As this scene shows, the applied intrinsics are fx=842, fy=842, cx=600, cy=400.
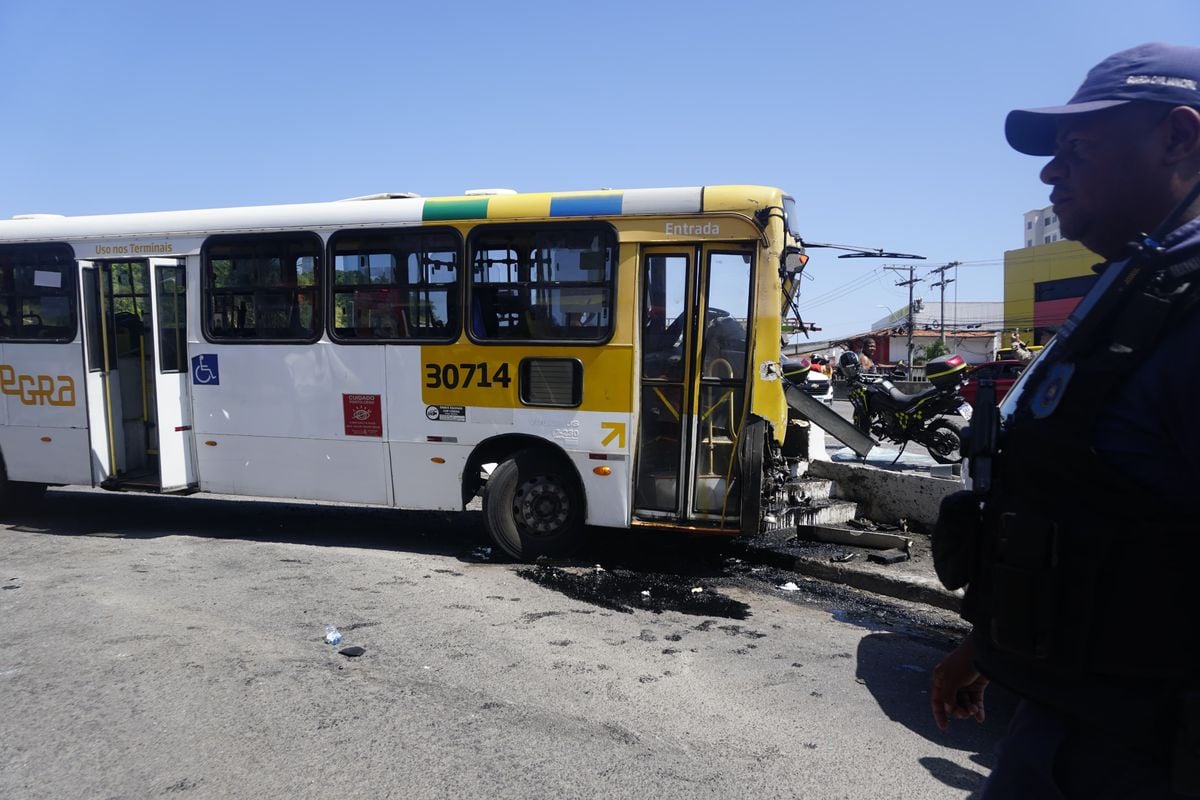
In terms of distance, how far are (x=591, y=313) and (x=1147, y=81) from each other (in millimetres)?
5576

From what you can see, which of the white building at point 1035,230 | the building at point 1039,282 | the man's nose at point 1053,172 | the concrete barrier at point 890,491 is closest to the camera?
the man's nose at point 1053,172

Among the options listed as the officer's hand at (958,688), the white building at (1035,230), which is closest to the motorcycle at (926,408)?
the officer's hand at (958,688)

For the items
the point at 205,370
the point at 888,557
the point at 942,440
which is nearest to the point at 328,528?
the point at 205,370

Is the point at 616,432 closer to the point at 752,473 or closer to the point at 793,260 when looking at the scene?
the point at 752,473

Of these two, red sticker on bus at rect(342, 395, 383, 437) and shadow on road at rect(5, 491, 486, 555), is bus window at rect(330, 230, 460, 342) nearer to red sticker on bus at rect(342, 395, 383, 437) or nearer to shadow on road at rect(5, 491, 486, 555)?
red sticker on bus at rect(342, 395, 383, 437)

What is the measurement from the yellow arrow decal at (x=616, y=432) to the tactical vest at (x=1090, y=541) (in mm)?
5329

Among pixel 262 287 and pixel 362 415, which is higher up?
pixel 262 287

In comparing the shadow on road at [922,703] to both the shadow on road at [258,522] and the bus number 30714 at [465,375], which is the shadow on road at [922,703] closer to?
the bus number 30714 at [465,375]

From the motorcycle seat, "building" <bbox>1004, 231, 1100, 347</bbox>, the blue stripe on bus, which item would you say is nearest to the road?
the blue stripe on bus

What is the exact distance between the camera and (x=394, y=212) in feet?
24.8

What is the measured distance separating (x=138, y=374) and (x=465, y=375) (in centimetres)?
407


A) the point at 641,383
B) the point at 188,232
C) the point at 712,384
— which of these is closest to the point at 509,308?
the point at 641,383

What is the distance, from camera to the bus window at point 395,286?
7449mm

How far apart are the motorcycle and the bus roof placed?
6223mm
